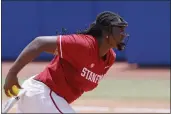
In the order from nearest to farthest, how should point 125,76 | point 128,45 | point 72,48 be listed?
point 72,48 < point 125,76 < point 128,45

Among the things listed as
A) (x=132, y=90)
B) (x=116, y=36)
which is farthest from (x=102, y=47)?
(x=132, y=90)

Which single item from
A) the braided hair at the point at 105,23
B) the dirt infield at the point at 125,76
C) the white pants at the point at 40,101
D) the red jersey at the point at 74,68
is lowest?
the dirt infield at the point at 125,76

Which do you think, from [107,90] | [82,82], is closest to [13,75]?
[82,82]

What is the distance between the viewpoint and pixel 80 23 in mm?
17641

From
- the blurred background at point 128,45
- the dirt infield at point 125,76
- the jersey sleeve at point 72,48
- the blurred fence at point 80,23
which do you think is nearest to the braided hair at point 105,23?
the jersey sleeve at point 72,48

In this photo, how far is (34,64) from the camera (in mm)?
17141

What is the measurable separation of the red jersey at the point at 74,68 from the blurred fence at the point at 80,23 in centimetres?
1104

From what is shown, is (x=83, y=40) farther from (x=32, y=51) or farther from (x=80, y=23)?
(x=80, y=23)

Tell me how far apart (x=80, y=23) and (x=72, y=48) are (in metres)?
13.9

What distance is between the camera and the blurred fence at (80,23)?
49.1ft

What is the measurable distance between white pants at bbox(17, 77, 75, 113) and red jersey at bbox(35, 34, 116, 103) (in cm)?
5

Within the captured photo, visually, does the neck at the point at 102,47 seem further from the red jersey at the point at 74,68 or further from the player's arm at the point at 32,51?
the player's arm at the point at 32,51

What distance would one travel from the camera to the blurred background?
32.6ft

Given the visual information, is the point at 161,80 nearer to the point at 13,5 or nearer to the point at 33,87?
the point at 13,5
